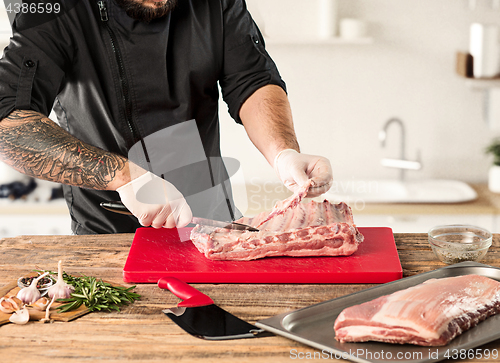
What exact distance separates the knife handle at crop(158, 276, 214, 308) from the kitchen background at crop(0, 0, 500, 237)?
2601 millimetres

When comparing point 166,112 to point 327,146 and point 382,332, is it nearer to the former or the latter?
point 382,332

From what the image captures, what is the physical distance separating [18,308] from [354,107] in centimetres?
334

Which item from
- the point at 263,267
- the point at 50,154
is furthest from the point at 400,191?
the point at 50,154

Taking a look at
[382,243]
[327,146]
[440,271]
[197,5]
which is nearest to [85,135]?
[197,5]

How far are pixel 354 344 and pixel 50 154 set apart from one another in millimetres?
1279

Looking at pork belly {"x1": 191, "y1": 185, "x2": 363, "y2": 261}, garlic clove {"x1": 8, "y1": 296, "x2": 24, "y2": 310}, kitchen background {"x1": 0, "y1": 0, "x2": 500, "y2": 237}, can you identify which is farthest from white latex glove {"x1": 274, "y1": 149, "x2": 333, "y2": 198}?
kitchen background {"x1": 0, "y1": 0, "x2": 500, "y2": 237}

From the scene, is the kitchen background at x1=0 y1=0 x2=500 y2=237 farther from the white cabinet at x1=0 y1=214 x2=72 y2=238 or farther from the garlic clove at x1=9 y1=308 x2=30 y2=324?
the garlic clove at x1=9 y1=308 x2=30 y2=324

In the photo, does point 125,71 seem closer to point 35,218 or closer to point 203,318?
point 203,318

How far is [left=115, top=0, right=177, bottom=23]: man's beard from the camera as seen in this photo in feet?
7.14

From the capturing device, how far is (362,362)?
1168mm

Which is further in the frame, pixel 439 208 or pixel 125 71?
pixel 439 208

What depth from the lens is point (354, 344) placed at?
1275 millimetres

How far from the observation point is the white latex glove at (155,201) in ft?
6.05

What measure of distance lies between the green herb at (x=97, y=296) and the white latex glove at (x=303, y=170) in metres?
0.81
